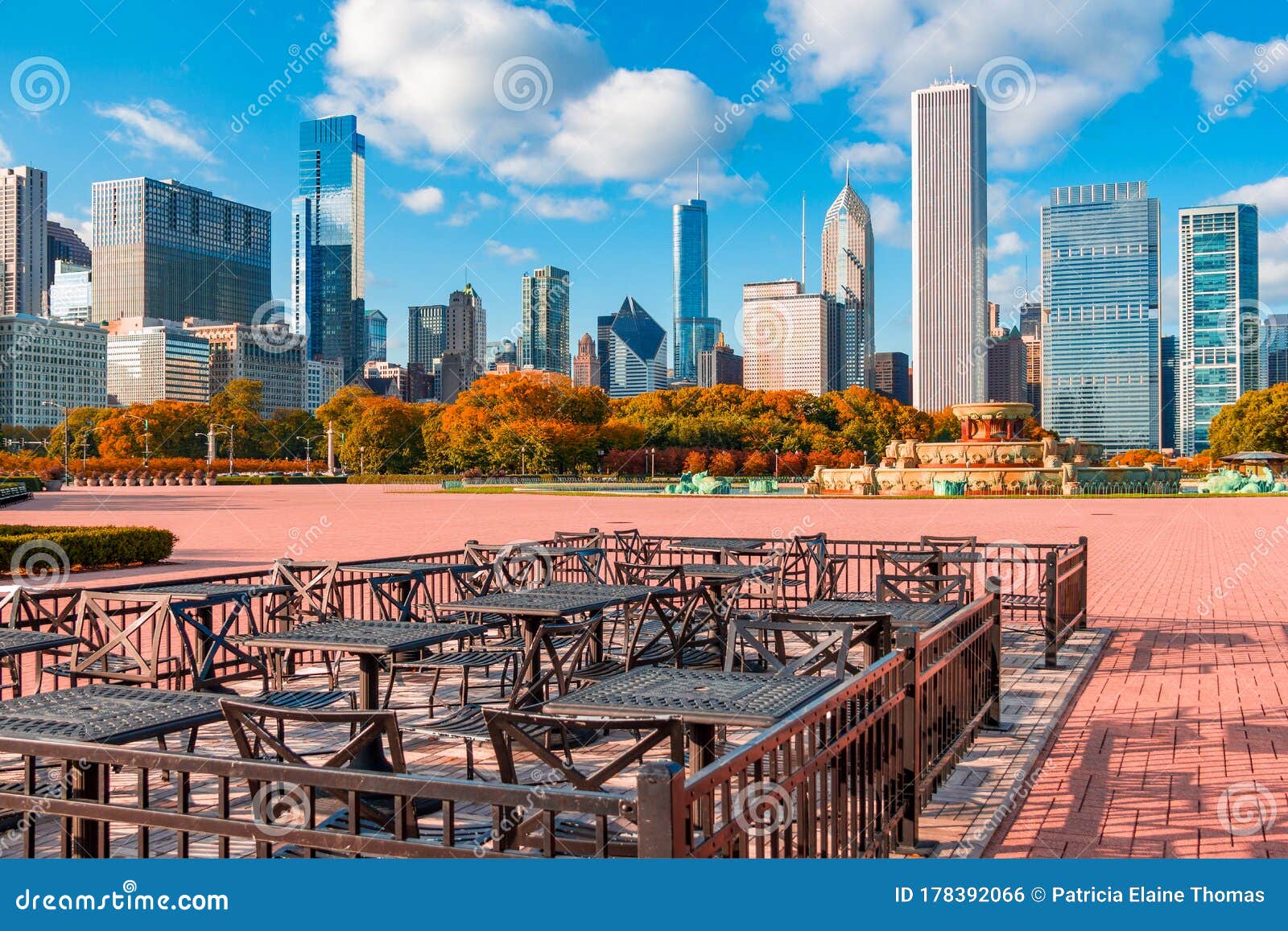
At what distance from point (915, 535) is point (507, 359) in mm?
163638

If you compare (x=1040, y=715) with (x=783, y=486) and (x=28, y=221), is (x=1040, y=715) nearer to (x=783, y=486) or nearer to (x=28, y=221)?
(x=783, y=486)

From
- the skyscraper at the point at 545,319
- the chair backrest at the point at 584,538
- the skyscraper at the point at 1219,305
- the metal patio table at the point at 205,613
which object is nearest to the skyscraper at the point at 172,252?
the skyscraper at the point at 545,319

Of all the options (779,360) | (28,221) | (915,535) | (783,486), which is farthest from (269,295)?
(915,535)

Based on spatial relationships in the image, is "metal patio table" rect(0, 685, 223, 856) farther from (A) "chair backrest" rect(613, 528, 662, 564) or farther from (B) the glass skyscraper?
(B) the glass skyscraper

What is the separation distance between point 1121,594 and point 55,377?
127m

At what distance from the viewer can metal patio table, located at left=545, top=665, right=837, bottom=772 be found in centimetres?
430

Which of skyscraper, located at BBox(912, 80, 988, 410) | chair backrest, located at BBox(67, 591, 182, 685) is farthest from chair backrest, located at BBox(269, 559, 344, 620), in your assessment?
skyscraper, located at BBox(912, 80, 988, 410)

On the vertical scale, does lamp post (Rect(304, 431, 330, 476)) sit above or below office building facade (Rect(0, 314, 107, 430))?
below

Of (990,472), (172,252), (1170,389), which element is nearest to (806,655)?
(990,472)

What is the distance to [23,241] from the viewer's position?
160750mm

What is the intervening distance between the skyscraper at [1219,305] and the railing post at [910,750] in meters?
164

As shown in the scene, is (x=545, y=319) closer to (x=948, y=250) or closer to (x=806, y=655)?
(x=948, y=250)

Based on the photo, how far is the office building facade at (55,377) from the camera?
378 feet

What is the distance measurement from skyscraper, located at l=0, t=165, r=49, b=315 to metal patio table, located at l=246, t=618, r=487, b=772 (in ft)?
545
